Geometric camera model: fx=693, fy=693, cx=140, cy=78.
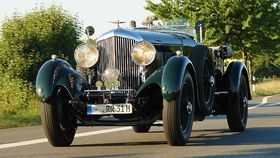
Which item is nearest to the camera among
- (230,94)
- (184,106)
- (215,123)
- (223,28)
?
(184,106)

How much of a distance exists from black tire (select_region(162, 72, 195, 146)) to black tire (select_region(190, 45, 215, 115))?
1.65ft

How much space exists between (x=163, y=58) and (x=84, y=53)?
1161 millimetres

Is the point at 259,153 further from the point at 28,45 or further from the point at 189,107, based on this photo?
the point at 28,45

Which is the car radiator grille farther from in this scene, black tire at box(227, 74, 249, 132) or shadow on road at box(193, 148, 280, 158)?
black tire at box(227, 74, 249, 132)

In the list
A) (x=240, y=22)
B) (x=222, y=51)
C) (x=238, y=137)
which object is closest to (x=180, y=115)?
(x=238, y=137)

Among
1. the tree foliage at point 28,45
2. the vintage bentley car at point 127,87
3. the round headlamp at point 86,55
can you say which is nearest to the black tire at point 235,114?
the vintage bentley car at point 127,87

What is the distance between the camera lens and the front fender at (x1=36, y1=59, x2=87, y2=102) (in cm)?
941

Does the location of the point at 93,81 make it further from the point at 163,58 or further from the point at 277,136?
the point at 277,136

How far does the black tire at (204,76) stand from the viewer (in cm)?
1027

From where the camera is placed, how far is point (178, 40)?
35.7 feet

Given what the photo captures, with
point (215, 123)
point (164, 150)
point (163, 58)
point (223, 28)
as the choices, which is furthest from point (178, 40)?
point (223, 28)

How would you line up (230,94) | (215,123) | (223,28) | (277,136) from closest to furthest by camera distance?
(277,136), (230,94), (215,123), (223,28)

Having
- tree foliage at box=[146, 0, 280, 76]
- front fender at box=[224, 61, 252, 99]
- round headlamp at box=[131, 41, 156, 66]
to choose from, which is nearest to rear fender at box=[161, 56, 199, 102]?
round headlamp at box=[131, 41, 156, 66]

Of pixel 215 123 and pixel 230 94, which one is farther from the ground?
pixel 230 94
